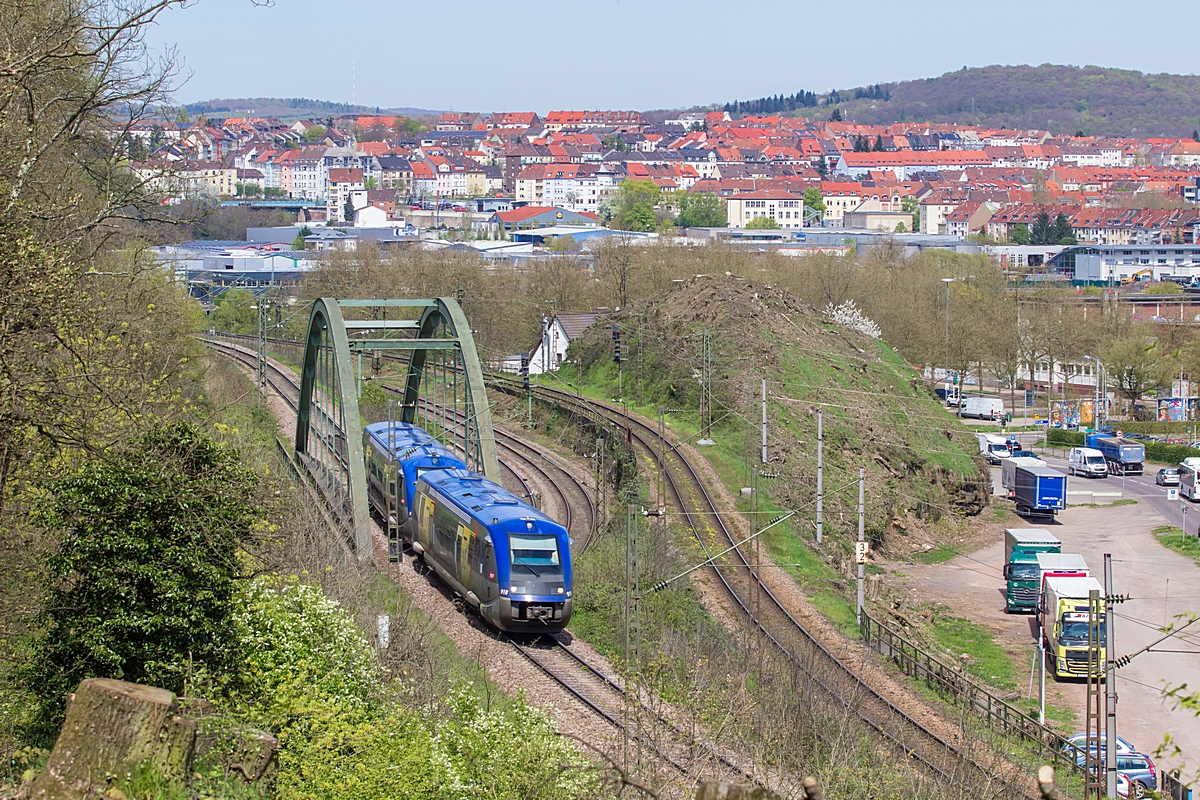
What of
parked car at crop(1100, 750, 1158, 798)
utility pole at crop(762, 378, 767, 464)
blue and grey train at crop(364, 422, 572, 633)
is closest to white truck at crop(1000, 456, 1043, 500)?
utility pole at crop(762, 378, 767, 464)

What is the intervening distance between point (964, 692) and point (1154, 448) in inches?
1431

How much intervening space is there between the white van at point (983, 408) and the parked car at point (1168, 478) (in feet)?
37.8

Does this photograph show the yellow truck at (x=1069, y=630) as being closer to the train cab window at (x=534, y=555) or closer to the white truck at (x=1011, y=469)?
the train cab window at (x=534, y=555)

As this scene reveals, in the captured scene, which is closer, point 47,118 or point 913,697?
point 47,118

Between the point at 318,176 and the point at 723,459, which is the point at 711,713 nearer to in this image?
the point at 723,459

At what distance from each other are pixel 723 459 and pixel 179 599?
21.9 meters

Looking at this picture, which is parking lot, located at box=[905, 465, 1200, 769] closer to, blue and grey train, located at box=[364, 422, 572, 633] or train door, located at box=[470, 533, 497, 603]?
blue and grey train, located at box=[364, 422, 572, 633]

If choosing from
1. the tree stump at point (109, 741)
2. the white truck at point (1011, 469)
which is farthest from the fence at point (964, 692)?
the white truck at point (1011, 469)

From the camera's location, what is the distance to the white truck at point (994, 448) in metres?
48.8

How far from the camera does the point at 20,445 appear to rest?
1199 centimetres

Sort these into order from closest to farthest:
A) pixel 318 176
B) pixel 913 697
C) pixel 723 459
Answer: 1. pixel 913 697
2. pixel 723 459
3. pixel 318 176

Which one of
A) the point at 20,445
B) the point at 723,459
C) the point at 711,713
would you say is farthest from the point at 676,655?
the point at 723,459

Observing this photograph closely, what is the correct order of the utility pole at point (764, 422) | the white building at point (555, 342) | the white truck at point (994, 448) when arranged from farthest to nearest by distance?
the white building at point (555, 342) → the white truck at point (994, 448) → the utility pole at point (764, 422)

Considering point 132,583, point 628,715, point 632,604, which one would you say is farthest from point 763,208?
point 132,583
